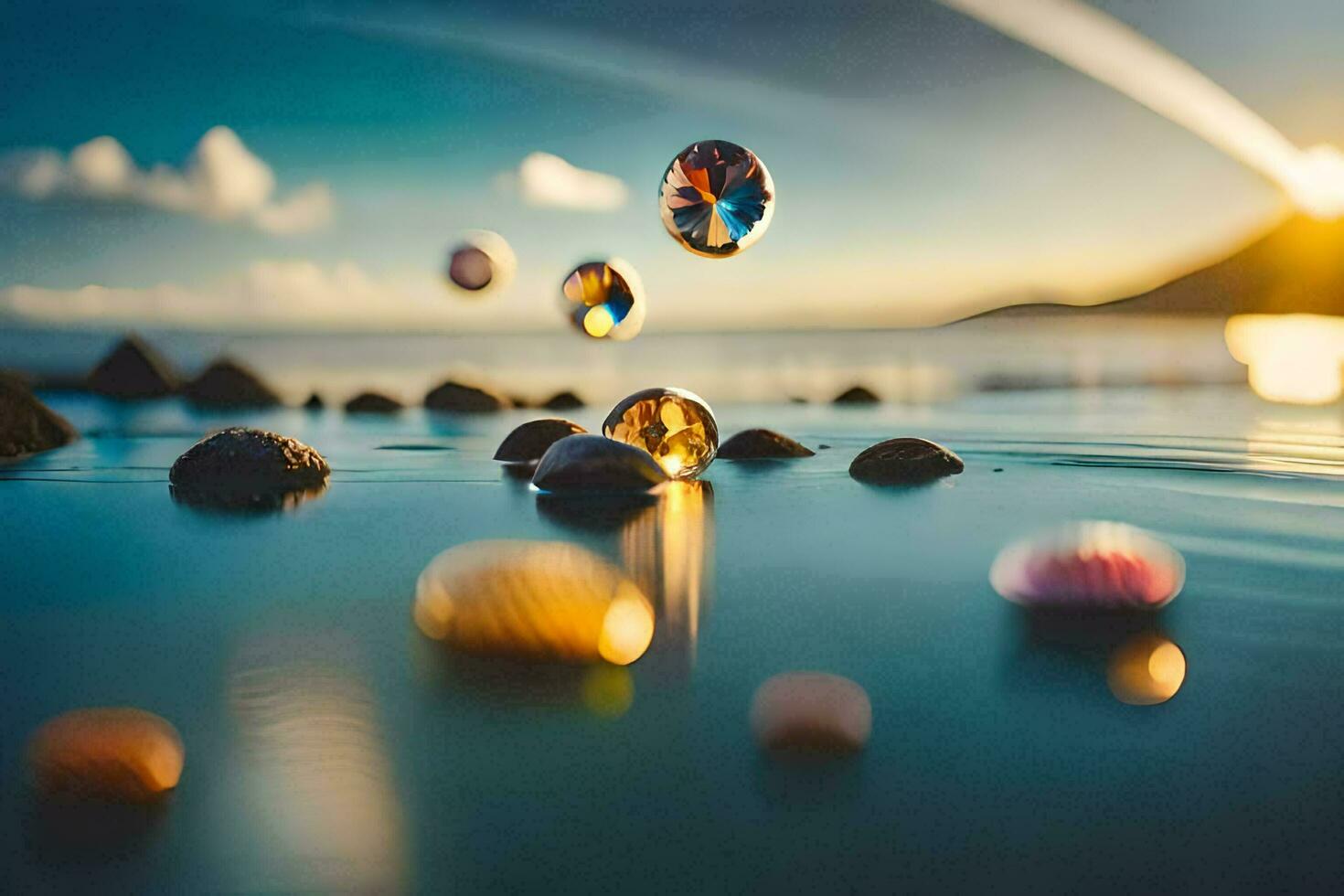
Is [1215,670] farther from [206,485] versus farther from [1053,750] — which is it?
[206,485]

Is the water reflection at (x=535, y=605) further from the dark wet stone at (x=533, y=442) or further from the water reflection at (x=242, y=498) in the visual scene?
the dark wet stone at (x=533, y=442)

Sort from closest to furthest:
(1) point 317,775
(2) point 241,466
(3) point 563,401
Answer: (1) point 317,775 → (2) point 241,466 → (3) point 563,401

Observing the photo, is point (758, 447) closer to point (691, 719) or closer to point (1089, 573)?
point (1089, 573)

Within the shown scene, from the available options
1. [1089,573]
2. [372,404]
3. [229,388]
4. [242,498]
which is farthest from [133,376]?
[1089,573]

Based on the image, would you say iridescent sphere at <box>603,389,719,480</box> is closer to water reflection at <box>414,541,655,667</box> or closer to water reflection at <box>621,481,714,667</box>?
water reflection at <box>621,481,714,667</box>

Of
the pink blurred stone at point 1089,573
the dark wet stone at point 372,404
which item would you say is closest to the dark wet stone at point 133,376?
the dark wet stone at point 372,404

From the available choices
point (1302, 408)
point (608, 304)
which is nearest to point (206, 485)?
point (608, 304)
